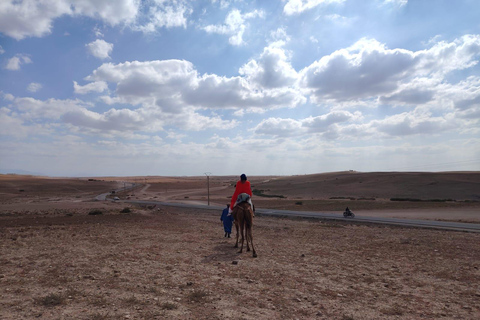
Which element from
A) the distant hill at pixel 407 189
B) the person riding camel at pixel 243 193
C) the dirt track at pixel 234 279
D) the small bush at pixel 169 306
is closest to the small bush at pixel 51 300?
the dirt track at pixel 234 279

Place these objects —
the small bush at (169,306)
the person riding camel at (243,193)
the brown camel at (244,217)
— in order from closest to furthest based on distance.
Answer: the small bush at (169,306)
the brown camel at (244,217)
the person riding camel at (243,193)

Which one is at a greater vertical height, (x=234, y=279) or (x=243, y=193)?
(x=243, y=193)

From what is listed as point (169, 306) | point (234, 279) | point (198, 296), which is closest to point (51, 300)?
point (169, 306)

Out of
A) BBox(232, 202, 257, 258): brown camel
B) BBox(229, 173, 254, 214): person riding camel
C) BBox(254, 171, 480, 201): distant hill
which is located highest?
BBox(229, 173, 254, 214): person riding camel

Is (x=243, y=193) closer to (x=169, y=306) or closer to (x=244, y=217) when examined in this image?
(x=244, y=217)

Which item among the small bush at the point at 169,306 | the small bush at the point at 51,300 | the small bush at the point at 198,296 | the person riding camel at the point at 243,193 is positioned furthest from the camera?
the person riding camel at the point at 243,193

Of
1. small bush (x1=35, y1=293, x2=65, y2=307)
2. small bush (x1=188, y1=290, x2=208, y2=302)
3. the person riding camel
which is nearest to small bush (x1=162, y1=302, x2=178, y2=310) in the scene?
small bush (x1=188, y1=290, x2=208, y2=302)

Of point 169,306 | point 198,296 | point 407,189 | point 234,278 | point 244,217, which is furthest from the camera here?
point 407,189

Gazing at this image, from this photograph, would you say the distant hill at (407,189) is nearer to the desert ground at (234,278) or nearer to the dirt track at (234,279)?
the desert ground at (234,278)

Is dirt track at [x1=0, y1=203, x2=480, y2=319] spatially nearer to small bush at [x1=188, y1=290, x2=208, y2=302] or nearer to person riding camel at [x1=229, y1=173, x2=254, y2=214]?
small bush at [x1=188, y1=290, x2=208, y2=302]

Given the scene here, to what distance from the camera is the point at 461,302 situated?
8.20 m

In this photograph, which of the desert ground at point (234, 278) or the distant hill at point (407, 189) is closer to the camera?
the desert ground at point (234, 278)

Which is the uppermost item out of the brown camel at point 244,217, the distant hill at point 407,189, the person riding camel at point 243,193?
the person riding camel at point 243,193

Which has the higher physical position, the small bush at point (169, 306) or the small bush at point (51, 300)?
the small bush at point (51, 300)
